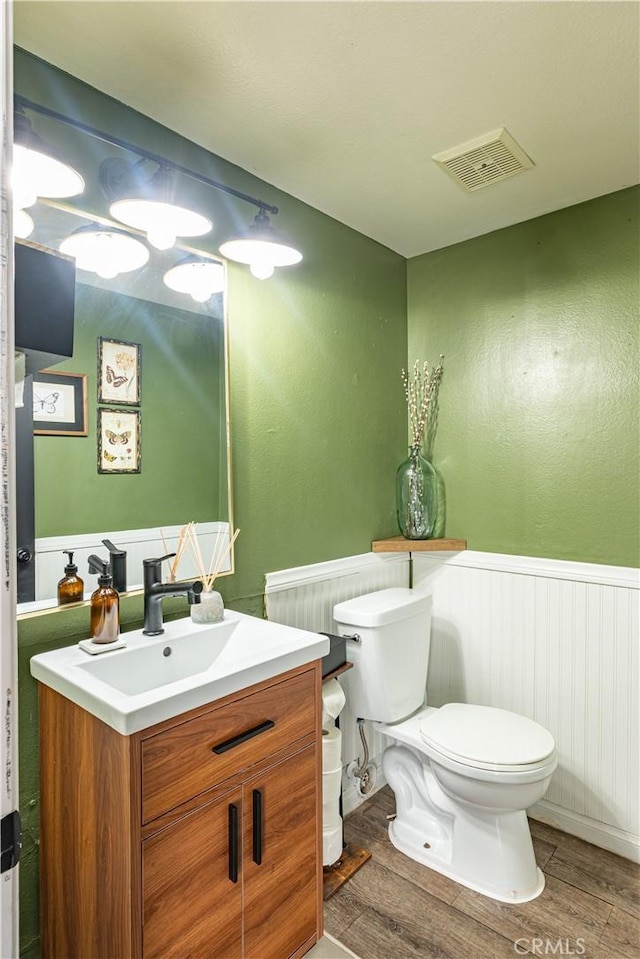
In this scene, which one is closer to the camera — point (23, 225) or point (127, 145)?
point (23, 225)

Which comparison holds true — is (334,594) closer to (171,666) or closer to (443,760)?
(443,760)

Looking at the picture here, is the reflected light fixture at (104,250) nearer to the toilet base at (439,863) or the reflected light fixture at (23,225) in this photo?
the reflected light fixture at (23,225)

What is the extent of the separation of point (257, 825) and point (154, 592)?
24.3 inches

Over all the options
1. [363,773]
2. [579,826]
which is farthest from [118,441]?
[579,826]

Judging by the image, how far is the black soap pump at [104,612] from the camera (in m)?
1.34

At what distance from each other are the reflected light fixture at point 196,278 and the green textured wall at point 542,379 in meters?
1.19

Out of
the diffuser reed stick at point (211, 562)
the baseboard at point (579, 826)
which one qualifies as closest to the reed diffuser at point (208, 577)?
the diffuser reed stick at point (211, 562)

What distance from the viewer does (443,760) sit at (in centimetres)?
179

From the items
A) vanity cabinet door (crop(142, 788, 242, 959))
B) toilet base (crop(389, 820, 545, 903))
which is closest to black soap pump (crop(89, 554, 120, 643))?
vanity cabinet door (crop(142, 788, 242, 959))

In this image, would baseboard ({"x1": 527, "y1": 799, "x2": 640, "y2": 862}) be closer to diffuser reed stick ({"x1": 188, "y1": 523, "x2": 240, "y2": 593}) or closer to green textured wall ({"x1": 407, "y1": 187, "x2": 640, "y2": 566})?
green textured wall ({"x1": 407, "y1": 187, "x2": 640, "y2": 566})

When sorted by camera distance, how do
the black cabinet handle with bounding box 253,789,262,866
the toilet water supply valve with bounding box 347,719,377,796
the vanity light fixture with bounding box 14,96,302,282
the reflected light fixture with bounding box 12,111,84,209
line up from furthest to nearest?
1. the toilet water supply valve with bounding box 347,719,377,796
2. the vanity light fixture with bounding box 14,96,302,282
3. the black cabinet handle with bounding box 253,789,262,866
4. the reflected light fixture with bounding box 12,111,84,209

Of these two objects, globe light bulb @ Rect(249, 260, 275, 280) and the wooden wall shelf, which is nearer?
globe light bulb @ Rect(249, 260, 275, 280)

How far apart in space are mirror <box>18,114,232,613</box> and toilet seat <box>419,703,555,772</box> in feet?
3.08

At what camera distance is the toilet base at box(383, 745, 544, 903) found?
178 centimetres
